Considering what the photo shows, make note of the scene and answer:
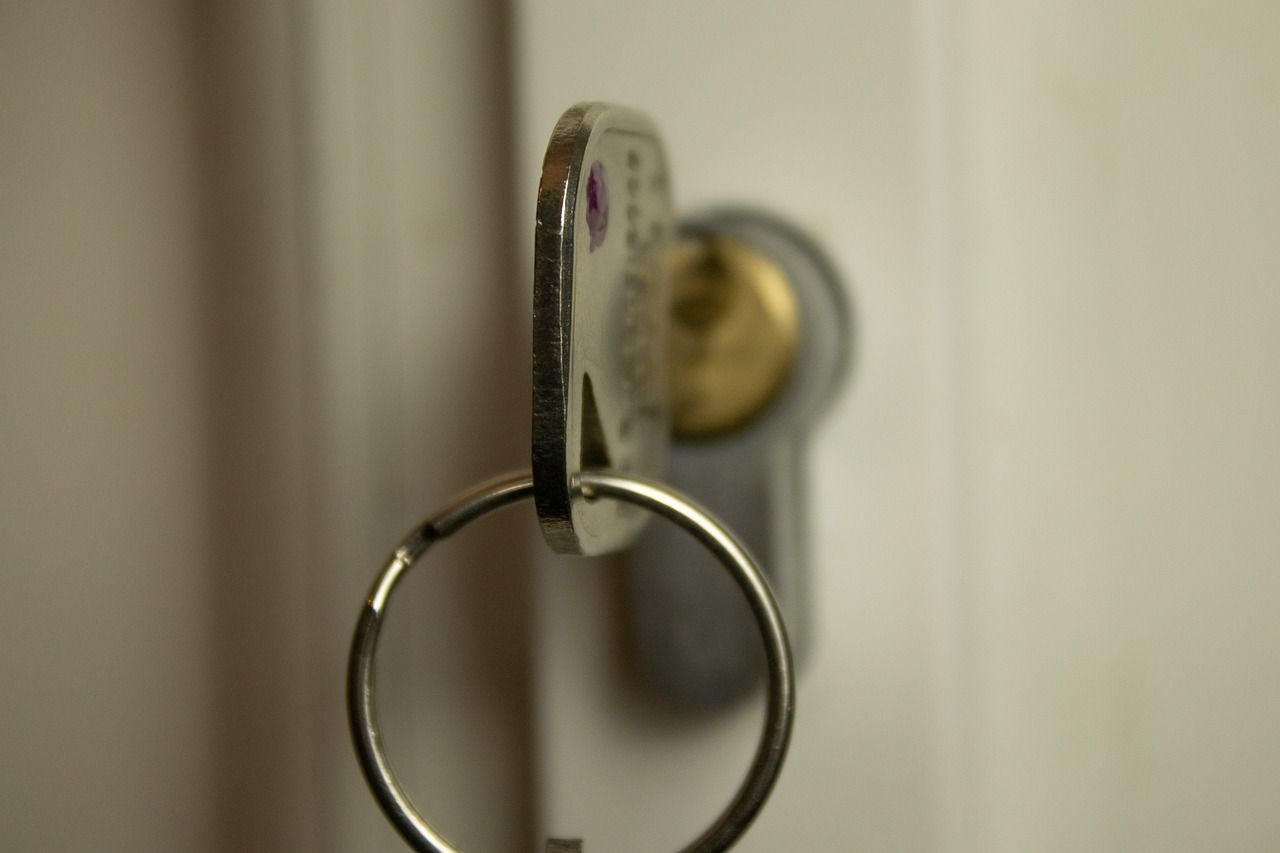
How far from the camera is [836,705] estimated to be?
283mm

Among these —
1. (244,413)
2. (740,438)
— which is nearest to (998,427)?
(740,438)

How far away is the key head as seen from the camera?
0.60ft

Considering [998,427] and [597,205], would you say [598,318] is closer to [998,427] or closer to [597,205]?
[597,205]

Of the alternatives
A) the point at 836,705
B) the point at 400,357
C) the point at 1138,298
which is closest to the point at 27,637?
the point at 400,357

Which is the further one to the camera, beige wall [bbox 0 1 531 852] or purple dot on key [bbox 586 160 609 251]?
beige wall [bbox 0 1 531 852]

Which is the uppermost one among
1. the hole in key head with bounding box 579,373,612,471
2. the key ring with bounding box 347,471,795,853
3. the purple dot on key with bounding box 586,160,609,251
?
the purple dot on key with bounding box 586,160,609,251

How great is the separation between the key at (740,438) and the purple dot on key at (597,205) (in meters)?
0.07

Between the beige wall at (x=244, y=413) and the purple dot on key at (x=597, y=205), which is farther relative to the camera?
the beige wall at (x=244, y=413)

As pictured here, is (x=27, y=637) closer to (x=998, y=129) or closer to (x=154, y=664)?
(x=154, y=664)

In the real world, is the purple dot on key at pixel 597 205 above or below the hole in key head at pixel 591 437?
above

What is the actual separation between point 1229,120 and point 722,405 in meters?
0.17

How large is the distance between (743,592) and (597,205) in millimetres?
85

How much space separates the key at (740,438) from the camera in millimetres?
278

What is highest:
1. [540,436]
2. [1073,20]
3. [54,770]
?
[1073,20]
